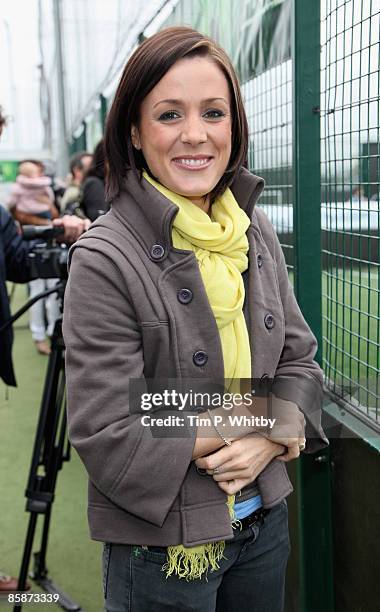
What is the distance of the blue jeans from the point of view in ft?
3.77

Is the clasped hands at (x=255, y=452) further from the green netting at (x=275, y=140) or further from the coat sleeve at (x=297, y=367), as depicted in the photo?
the green netting at (x=275, y=140)

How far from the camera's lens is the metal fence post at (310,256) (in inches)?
66.1

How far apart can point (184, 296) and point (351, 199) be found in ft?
2.15

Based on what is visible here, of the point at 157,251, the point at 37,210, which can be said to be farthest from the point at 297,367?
the point at 37,210

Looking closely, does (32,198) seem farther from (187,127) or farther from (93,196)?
(187,127)

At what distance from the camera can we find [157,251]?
113cm

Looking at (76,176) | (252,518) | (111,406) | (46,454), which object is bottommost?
(46,454)

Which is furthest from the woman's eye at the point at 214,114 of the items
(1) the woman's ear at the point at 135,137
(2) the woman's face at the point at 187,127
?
(1) the woman's ear at the point at 135,137

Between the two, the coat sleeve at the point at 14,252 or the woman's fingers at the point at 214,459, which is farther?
the coat sleeve at the point at 14,252

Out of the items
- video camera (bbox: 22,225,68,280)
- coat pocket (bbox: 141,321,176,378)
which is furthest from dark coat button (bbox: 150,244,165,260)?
video camera (bbox: 22,225,68,280)

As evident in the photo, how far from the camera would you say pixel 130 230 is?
1.14 meters

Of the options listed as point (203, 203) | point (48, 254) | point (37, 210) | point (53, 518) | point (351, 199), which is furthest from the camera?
point (37, 210)

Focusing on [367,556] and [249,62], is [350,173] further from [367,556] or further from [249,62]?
[367,556]

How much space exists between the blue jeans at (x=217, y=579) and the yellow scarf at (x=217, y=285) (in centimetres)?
3
